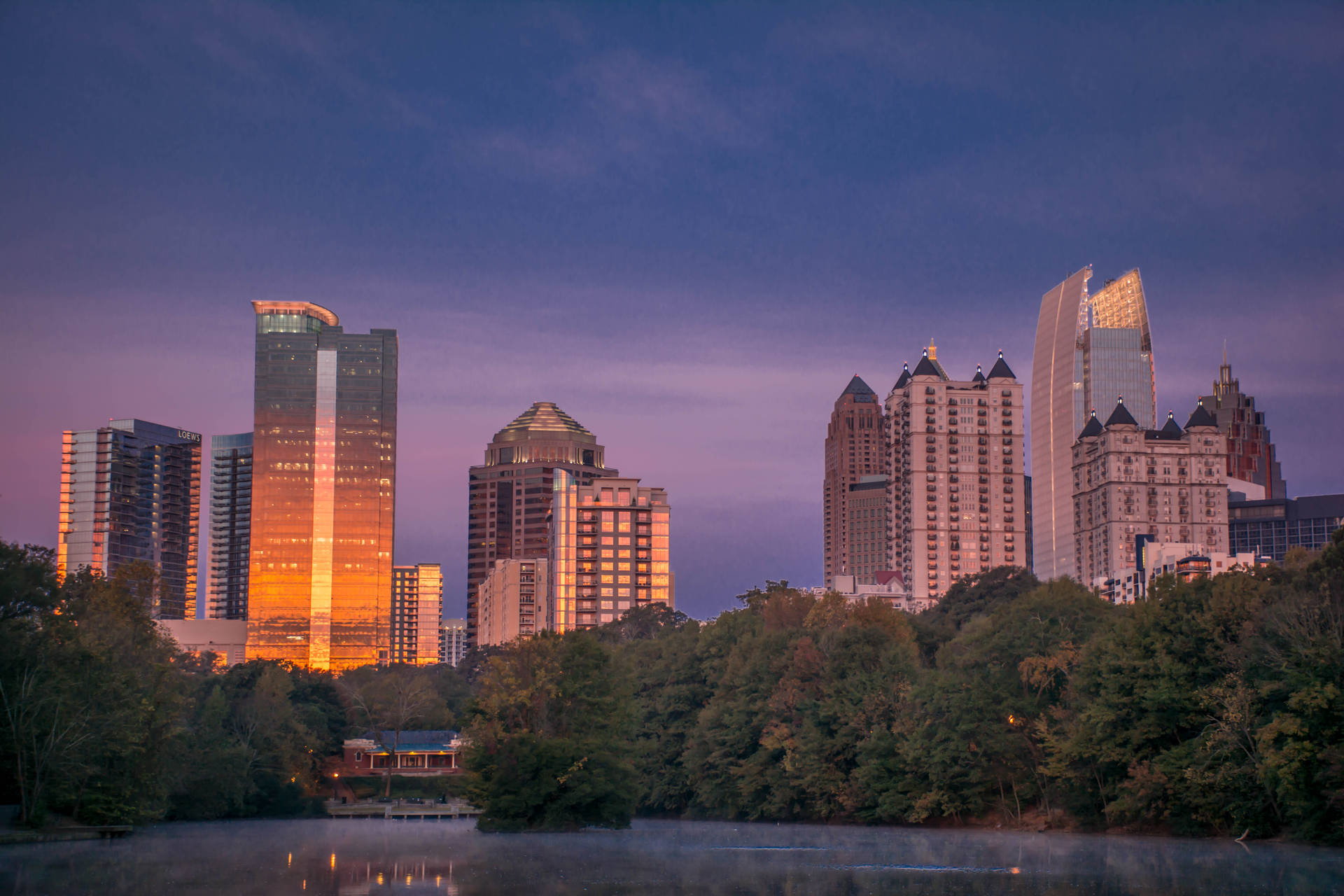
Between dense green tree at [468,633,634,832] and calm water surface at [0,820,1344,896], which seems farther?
dense green tree at [468,633,634,832]

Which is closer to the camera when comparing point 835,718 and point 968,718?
point 968,718

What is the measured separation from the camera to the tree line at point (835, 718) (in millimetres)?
57969

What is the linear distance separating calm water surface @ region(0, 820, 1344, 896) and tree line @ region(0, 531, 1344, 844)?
119 inches

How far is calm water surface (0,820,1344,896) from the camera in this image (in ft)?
132

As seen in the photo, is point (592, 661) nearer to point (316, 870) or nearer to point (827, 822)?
point (827, 822)

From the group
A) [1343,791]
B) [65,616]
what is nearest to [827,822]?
[1343,791]

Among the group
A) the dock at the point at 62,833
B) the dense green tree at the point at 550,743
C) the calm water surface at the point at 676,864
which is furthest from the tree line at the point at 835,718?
the calm water surface at the point at 676,864

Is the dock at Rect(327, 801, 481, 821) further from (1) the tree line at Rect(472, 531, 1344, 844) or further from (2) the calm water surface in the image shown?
(2) the calm water surface

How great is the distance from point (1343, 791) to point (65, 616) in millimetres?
59382

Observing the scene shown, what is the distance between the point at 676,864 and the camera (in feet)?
169

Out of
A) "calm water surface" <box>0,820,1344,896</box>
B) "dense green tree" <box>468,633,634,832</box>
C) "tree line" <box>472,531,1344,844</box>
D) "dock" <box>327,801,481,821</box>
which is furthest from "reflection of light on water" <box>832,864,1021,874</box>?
"dock" <box>327,801,481,821</box>

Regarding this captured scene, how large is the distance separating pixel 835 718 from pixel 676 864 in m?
36.4

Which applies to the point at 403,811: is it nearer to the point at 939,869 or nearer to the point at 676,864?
the point at 676,864

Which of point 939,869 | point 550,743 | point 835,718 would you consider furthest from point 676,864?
point 835,718
